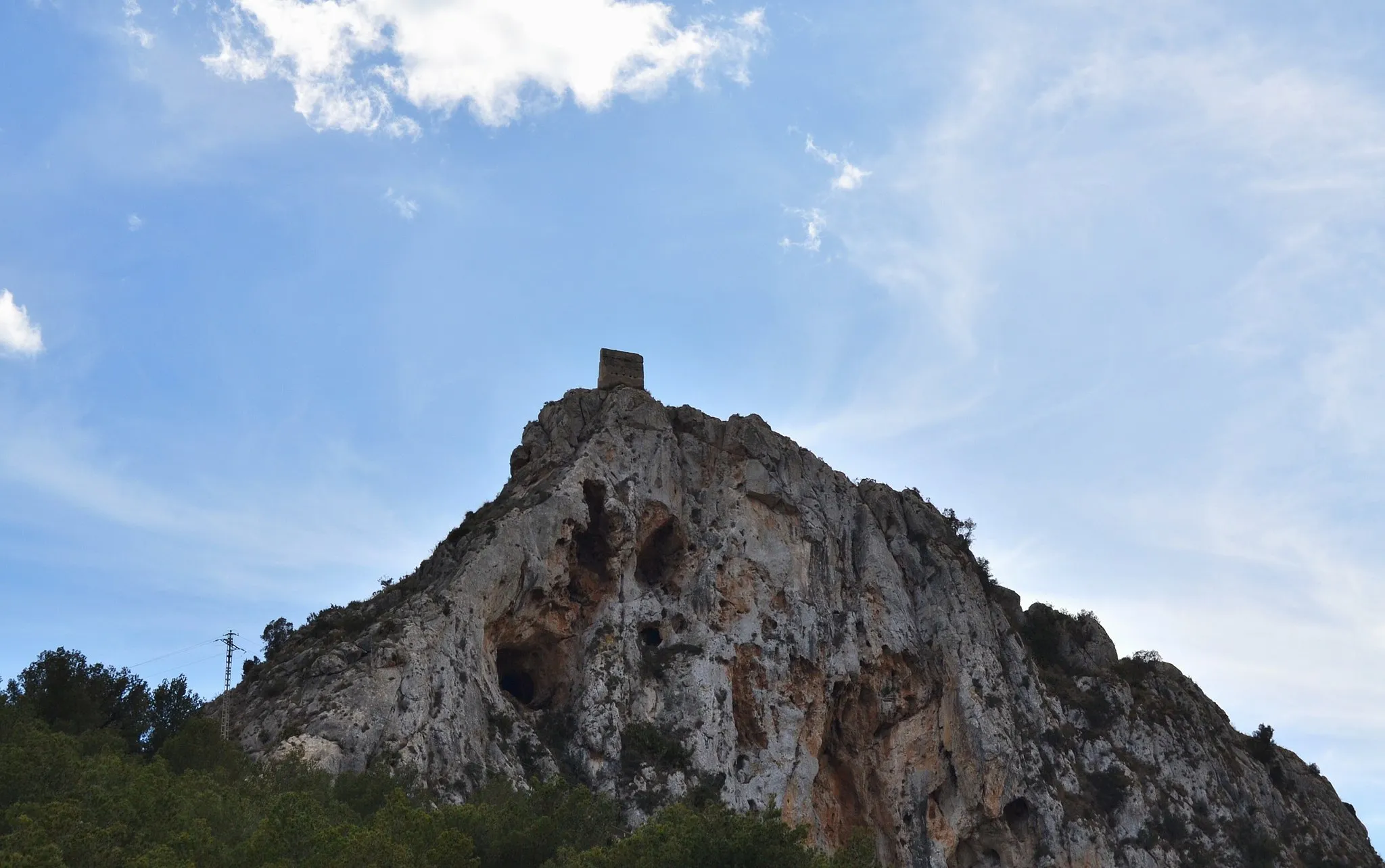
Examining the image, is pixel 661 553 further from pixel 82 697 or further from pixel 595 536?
pixel 82 697

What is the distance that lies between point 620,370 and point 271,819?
43.9 meters

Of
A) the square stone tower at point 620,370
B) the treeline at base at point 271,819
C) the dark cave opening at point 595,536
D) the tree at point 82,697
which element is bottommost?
the treeline at base at point 271,819

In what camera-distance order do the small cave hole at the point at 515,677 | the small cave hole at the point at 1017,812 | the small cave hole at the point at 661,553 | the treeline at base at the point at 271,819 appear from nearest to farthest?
the treeline at base at the point at 271,819 < the small cave hole at the point at 515,677 < the small cave hole at the point at 661,553 < the small cave hole at the point at 1017,812

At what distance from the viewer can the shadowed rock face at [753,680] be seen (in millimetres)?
51344

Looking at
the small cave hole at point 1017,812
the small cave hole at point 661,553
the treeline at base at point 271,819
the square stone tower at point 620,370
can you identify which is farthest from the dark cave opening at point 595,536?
the small cave hole at point 1017,812

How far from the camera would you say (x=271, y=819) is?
29.6 m

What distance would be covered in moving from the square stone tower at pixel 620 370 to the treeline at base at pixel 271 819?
2874 centimetres

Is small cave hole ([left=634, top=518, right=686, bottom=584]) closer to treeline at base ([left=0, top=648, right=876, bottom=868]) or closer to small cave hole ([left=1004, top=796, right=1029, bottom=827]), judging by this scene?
treeline at base ([left=0, top=648, right=876, bottom=868])

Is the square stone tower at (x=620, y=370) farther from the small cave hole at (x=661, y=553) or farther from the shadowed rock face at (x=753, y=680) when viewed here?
the small cave hole at (x=661, y=553)

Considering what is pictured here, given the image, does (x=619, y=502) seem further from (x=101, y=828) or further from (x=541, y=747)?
(x=101, y=828)

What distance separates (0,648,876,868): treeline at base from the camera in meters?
27.2

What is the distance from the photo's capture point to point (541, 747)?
173 ft

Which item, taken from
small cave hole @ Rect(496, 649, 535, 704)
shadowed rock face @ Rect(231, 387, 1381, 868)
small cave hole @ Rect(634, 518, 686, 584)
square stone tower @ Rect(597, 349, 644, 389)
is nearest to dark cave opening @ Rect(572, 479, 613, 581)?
shadowed rock face @ Rect(231, 387, 1381, 868)

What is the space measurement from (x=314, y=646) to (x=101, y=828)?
1064 inches
